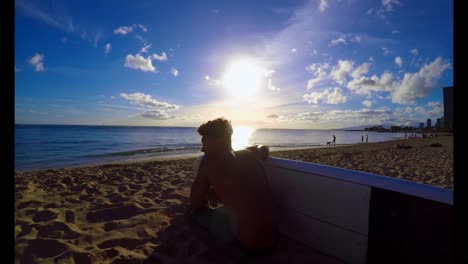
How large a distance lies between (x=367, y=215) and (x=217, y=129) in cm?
159

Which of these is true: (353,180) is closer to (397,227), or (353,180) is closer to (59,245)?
(397,227)

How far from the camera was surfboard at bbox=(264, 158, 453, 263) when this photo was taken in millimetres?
1979

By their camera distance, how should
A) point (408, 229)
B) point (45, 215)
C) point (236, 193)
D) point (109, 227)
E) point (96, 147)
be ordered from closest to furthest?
point (408, 229)
point (236, 193)
point (109, 227)
point (45, 215)
point (96, 147)

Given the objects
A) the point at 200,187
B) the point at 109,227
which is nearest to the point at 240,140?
the point at 109,227

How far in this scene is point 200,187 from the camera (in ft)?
8.32

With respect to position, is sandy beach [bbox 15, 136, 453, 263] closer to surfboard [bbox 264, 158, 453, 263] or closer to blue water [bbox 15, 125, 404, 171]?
surfboard [bbox 264, 158, 453, 263]

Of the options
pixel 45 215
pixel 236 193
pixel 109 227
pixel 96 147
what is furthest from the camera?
pixel 96 147

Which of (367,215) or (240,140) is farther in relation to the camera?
→ (240,140)

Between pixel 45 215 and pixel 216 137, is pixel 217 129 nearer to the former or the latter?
pixel 216 137

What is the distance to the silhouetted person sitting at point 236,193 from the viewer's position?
2188mm

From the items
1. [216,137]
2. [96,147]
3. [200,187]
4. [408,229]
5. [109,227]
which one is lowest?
[109,227]

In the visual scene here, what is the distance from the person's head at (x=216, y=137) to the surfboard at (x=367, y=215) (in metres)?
0.87

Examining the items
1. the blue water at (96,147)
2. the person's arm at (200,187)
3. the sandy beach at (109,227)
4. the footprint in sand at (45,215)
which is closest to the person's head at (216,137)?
the person's arm at (200,187)

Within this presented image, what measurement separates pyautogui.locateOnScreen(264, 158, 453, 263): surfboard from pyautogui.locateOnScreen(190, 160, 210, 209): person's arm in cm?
96
